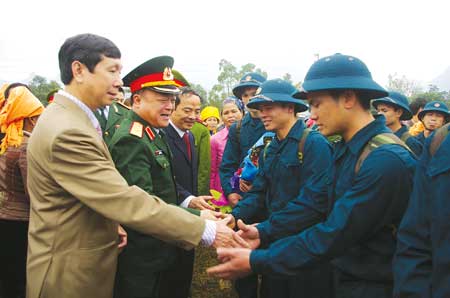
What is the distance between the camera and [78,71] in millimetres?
2322

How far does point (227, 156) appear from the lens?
16.1ft

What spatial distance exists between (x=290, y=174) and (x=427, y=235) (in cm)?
162

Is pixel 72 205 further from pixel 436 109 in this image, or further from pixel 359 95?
pixel 436 109

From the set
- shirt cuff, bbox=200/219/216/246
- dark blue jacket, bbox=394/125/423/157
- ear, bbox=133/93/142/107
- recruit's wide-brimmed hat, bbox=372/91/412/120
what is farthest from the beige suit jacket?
dark blue jacket, bbox=394/125/423/157

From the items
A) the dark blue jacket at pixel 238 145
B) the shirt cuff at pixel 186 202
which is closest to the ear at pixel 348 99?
the shirt cuff at pixel 186 202

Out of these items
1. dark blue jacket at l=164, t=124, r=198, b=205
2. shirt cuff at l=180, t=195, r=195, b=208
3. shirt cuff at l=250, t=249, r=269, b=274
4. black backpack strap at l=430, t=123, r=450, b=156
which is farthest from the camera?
dark blue jacket at l=164, t=124, r=198, b=205

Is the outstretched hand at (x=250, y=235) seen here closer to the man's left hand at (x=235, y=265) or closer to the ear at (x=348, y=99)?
the man's left hand at (x=235, y=265)

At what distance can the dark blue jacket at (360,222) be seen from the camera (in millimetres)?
1890

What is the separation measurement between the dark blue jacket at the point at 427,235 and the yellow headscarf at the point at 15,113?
132 inches

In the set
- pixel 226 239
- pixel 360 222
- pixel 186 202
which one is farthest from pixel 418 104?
pixel 360 222

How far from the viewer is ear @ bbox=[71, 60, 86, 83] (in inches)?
90.8

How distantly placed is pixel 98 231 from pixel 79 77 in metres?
0.97

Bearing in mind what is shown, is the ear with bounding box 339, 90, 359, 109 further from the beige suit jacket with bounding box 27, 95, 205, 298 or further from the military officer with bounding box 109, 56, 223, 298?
the military officer with bounding box 109, 56, 223, 298

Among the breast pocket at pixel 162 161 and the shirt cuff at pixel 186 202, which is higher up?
the breast pocket at pixel 162 161
